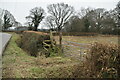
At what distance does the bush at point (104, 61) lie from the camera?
2.95 meters

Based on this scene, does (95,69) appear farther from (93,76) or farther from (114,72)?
(114,72)

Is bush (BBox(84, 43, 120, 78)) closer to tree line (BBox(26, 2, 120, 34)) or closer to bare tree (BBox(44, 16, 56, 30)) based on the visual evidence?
tree line (BBox(26, 2, 120, 34))

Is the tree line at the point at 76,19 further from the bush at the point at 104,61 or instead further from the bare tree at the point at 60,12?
the bush at the point at 104,61

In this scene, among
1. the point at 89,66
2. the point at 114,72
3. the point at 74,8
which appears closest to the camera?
the point at 114,72

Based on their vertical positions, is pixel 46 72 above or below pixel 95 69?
below

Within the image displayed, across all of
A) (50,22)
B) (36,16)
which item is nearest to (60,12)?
(50,22)

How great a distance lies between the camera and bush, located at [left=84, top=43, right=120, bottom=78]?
2954 mm

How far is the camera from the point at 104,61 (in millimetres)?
3088

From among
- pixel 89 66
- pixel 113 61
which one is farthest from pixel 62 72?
pixel 113 61

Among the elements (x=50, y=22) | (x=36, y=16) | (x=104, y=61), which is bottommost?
(x=104, y=61)

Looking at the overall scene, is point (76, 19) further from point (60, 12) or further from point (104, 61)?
point (104, 61)

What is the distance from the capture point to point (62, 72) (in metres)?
4.28

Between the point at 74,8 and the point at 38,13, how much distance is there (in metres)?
14.2

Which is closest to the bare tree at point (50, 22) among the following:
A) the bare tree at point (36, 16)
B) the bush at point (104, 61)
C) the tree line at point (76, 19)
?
the tree line at point (76, 19)
